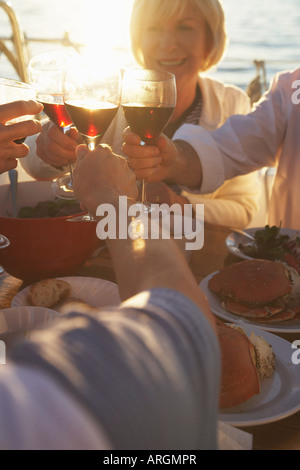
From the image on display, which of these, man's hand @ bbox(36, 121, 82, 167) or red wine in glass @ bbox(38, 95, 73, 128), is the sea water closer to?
man's hand @ bbox(36, 121, 82, 167)

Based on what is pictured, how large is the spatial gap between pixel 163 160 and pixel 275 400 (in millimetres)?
985

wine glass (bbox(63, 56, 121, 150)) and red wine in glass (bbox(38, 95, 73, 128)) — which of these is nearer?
wine glass (bbox(63, 56, 121, 150))

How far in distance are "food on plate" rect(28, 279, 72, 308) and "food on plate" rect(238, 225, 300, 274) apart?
609mm

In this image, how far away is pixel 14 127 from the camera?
3.59 ft

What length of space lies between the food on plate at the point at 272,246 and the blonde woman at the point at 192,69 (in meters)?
0.55

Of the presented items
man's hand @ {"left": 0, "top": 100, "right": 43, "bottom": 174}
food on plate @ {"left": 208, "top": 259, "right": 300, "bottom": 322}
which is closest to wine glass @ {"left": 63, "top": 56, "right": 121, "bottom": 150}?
man's hand @ {"left": 0, "top": 100, "right": 43, "bottom": 174}

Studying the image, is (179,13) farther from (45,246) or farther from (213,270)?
(45,246)

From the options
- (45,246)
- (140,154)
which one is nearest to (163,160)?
(140,154)

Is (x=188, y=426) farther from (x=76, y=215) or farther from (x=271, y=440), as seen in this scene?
(x=76, y=215)

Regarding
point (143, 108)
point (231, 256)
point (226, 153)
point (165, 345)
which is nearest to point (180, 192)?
point (226, 153)

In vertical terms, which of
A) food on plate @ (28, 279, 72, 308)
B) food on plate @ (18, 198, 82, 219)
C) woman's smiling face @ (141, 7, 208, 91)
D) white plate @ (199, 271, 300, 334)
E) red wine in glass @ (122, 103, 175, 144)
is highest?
woman's smiling face @ (141, 7, 208, 91)

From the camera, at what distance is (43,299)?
1.03 m

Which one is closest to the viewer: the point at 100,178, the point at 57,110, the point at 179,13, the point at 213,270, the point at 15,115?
the point at 100,178

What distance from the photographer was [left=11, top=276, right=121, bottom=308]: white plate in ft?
3.51
